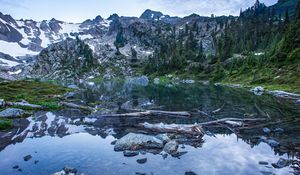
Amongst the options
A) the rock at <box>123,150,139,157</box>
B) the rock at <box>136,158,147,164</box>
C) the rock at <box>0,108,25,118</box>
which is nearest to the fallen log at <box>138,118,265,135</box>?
the rock at <box>123,150,139,157</box>

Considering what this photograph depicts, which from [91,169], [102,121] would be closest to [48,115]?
[102,121]

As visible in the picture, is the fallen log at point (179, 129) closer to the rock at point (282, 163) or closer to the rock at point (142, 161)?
the rock at point (142, 161)

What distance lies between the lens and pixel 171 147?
26969mm

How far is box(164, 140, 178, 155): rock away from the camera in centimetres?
2655

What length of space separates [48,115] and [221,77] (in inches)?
4161

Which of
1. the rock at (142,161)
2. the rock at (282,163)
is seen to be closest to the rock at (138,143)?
the rock at (142,161)

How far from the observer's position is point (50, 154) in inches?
1078

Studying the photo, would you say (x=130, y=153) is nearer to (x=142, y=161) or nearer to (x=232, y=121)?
(x=142, y=161)

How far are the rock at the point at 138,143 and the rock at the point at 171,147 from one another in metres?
0.79

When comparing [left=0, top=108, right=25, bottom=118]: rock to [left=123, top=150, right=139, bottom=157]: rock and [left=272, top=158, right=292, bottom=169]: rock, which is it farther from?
[left=272, top=158, right=292, bottom=169]: rock

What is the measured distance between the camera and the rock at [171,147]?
87.1 feet

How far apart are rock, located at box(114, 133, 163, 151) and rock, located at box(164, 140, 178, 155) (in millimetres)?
790

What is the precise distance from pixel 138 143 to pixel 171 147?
11.6 feet

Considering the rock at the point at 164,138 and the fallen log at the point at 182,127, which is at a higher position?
the fallen log at the point at 182,127
